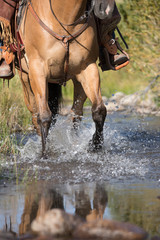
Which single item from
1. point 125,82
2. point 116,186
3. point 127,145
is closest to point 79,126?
point 127,145

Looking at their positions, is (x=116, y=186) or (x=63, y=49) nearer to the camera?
(x=116, y=186)

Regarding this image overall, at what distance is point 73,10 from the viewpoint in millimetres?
5824

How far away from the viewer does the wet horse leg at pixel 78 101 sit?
23.7 ft

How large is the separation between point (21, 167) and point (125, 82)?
8890 millimetres

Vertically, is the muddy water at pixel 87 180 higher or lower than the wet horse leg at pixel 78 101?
lower

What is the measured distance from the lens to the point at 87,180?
5.34 m

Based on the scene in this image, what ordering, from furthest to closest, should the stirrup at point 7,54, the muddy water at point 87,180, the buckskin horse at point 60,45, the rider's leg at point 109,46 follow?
the stirrup at point 7,54 < the rider's leg at point 109,46 < the buckskin horse at point 60,45 < the muddy water at point 87,180

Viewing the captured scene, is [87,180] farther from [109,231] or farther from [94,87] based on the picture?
[109,231]

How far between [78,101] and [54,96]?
0.40m

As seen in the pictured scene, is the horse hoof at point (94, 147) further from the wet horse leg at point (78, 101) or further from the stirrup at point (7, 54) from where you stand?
the stirrup at point (7, 54)

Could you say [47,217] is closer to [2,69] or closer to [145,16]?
[2,69]

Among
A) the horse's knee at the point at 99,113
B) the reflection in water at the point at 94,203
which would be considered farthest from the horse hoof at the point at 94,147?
the reflection in water at the point at 94,203

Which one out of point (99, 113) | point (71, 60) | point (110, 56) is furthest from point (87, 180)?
point (110, 56)

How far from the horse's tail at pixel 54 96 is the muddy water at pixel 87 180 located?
0.98 feet
